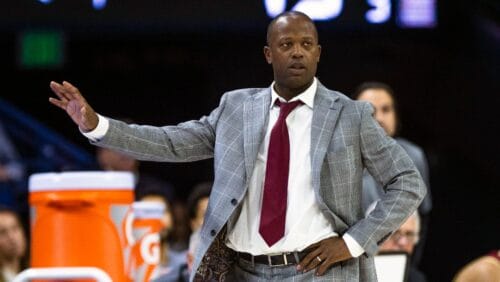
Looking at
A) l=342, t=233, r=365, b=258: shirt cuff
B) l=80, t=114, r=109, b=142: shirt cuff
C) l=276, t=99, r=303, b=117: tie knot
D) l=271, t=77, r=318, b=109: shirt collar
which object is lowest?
l=342, t=233, r=365, b=258: shirt cuff

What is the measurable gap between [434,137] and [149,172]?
236 cm

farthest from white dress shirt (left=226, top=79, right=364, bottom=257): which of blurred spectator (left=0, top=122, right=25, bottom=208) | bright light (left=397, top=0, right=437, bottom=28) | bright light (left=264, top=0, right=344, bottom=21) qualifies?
blurred spectator (left=0, top=122, right=25, bottom=208)

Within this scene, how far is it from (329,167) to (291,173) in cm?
11

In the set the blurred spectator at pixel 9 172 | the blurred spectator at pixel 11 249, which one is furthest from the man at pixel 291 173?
the blurred spectator at pixel 9 172

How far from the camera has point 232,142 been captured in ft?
12.5

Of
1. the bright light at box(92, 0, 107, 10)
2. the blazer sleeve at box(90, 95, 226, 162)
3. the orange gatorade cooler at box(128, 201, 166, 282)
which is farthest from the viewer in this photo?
the bright light at box(92, 0, 107, 10)

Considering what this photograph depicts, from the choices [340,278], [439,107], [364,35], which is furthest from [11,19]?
[340,278]

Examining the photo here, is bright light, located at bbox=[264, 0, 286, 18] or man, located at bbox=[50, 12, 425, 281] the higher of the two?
bright light, located at bbox=[264, 0, 286, 18]

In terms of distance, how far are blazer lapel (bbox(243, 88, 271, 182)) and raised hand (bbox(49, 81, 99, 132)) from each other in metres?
0.46

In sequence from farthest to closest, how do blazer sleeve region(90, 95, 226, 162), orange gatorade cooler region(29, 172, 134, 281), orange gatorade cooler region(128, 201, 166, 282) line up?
orange gatorade cooler region(128, 201, 166, 282) < blazer sleeve region(90, 95, 226, 162) < orange gatorade cooler region(29, 172, 134, 281)

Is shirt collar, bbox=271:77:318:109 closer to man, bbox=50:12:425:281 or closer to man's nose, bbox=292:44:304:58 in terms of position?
man, bbox=50:12:425:281

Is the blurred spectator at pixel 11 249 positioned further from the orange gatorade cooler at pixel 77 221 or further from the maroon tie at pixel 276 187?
the maroon tie at pixel 276 187

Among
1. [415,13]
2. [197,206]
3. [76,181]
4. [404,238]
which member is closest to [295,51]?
[76,181]

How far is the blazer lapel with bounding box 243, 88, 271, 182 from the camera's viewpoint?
12.2 feet
